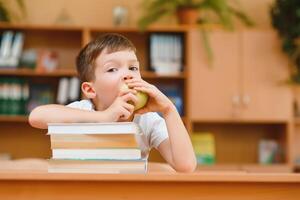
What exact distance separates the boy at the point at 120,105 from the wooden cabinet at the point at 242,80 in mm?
2962

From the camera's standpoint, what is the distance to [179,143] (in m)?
1.54

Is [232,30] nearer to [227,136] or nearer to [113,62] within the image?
[227,136]

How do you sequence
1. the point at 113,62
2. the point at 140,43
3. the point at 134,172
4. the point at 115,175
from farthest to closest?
the point at 140,43
the point at 113,62
the point at 134,172
the point at 115,175

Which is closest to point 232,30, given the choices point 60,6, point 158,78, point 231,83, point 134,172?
point 231,83

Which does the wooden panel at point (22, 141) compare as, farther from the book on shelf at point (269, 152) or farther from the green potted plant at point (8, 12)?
the book on shelf at point (269, 152)

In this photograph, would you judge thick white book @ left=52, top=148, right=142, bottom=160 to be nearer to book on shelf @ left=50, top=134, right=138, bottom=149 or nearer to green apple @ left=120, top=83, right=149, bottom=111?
book on shelf @ left=50, top=134, right=138, bottom=149

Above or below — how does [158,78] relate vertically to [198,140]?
above

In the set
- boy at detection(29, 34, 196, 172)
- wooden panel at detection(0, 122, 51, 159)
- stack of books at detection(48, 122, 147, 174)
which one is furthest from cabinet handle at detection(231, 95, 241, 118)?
stack of books at detection(48, 122, 147, 174)

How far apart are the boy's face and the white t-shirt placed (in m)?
0.10

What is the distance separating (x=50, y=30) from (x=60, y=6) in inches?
9.8

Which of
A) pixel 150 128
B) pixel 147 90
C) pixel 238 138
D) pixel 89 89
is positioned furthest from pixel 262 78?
pixel 147 90

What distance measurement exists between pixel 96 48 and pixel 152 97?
13.3 inches

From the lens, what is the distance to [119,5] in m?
5.11

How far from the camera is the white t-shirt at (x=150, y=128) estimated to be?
1761mm
